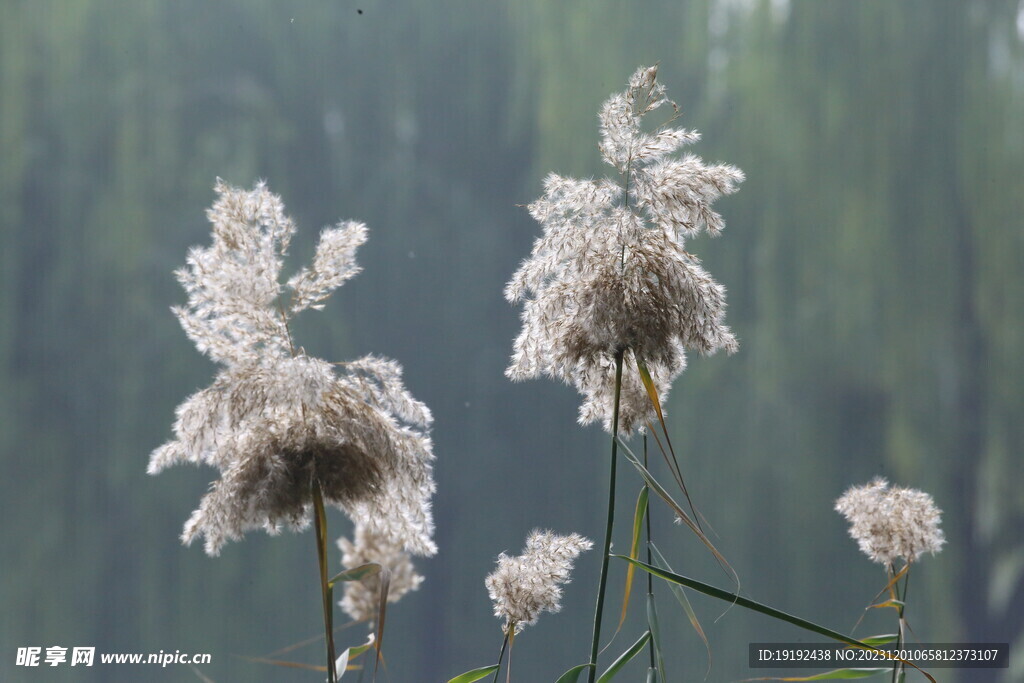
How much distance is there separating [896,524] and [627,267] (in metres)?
0.41

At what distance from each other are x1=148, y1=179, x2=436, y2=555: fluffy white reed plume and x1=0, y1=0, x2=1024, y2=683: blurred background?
4.23ft

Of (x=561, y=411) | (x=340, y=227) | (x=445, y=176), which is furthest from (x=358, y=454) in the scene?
(x=445, y=176)

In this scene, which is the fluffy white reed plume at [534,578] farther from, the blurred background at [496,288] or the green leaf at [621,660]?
the blurred background at [496,288]

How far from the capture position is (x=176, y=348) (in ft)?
6.33

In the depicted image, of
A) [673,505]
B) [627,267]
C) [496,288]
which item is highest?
[496,288]

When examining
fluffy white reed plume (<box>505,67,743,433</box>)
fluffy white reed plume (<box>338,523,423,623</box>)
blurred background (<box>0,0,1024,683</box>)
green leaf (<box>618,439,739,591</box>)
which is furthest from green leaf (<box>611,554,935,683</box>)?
blurred background (<box>0,0,1024,683</box>)

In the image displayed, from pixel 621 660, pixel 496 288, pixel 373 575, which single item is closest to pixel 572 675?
pixel 621 660

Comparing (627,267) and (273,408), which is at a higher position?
(627,267)

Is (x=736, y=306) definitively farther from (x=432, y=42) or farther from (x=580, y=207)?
(x=580, y=207)

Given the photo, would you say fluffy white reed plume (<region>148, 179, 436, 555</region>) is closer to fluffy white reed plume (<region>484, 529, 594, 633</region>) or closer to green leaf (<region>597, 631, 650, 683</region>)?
fluffy white reed plume (<region>484, 529, 594, 633</region>)

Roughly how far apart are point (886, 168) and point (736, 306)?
0.58m

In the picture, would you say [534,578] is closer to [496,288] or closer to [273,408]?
[273,408]

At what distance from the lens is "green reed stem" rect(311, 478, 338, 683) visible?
1.77ft

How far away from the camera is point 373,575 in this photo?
2.71 ft
